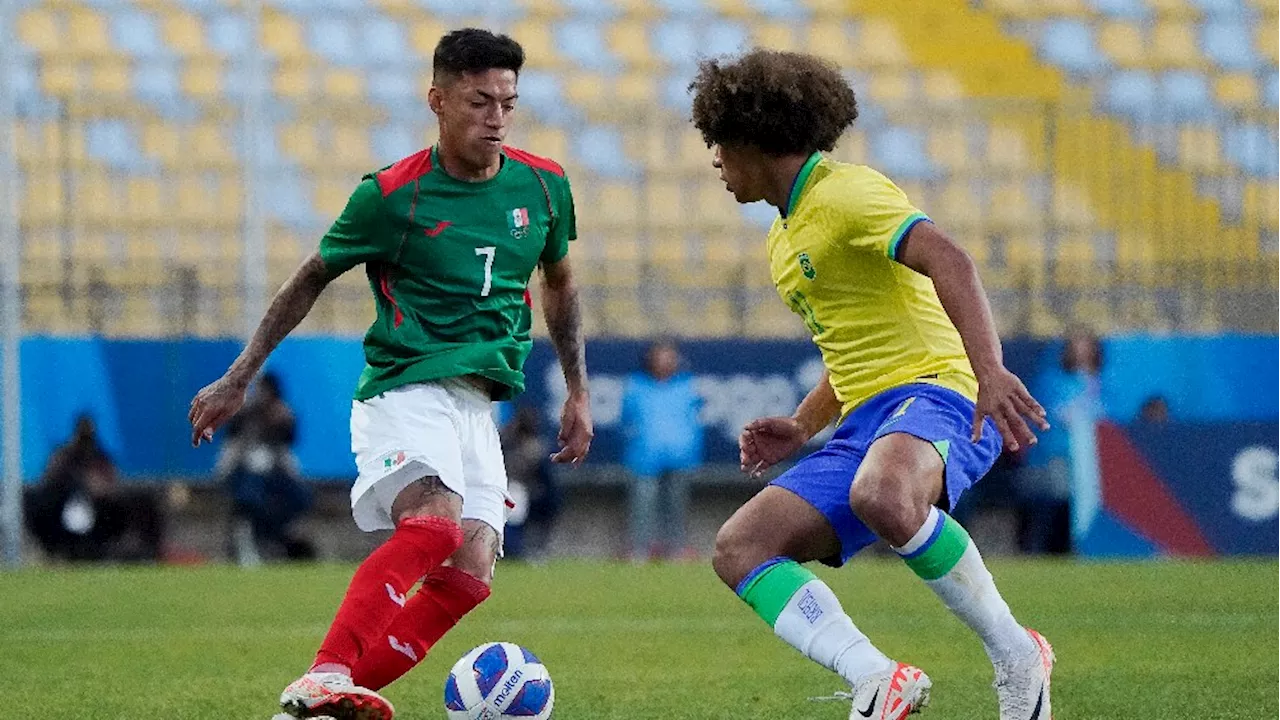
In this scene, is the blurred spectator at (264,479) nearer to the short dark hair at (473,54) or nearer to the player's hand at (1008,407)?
the short dark hair at (473,54)

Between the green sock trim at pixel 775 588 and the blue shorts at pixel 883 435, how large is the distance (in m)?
0.21

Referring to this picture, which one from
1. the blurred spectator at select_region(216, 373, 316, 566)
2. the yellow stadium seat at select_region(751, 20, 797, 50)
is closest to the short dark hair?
the blurred spectator at select_region(216, 373, 316, 566)

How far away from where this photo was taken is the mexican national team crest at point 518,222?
5.75 metres

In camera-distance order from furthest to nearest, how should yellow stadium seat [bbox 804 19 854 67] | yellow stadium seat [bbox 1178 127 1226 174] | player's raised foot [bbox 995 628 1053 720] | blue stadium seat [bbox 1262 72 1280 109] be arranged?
yellow stadium seat [bbox 804 19 854 67], blue stadium seat [bbox 1262 72 1280 109], yellow stadium seat [bbox 1178 127 1226 174], player's raised foot [bbox 995 628 1053 720]

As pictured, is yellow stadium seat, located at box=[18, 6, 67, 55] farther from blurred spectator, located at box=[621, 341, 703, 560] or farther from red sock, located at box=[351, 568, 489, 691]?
red sock, located at box=[351, 568, 489, 691]

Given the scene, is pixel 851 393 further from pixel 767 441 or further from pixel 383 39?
pixel 383 39

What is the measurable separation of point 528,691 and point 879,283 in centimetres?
151

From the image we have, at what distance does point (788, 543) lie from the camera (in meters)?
5.18

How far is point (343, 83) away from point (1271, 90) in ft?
25.0

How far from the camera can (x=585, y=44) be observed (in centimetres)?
1712

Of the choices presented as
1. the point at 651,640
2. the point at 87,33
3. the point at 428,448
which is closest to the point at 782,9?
the point at 87,33

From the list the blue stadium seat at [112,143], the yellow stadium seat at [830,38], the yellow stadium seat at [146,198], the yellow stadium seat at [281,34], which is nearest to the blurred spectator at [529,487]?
the yellow stadium seat at [146,198]

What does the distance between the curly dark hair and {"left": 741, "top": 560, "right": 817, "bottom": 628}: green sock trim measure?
1.10m

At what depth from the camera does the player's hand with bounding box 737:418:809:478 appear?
18.6 feet
